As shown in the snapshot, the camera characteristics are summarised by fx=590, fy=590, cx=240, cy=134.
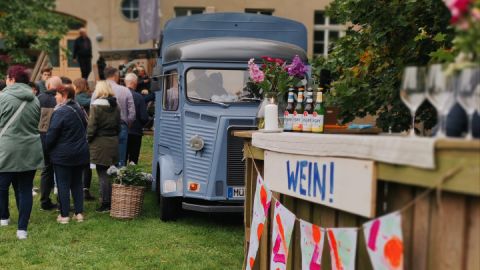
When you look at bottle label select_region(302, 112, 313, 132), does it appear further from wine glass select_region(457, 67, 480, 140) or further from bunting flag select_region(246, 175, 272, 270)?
wine glass select_region(457, 67, 480, 140)

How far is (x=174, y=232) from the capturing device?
707 centimetres

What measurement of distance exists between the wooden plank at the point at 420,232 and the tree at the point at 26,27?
16.0 metres

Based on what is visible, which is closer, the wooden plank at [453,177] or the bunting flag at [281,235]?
the wooden plank at [453,177]

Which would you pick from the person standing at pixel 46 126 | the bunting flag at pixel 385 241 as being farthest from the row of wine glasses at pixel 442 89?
the person standing at pixel 46 126

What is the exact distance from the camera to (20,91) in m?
6.41

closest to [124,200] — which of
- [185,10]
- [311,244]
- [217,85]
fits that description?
[217,85]

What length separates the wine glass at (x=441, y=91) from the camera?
2365 millimetres

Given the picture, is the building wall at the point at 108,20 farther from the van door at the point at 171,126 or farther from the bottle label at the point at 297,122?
the bottle label at the point at 297,122

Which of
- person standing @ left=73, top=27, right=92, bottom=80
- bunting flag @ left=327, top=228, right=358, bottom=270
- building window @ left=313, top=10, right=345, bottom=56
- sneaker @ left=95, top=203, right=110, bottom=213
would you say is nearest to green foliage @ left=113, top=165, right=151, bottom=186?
sneaker @ left=95, top=203, right=110, bottom=213

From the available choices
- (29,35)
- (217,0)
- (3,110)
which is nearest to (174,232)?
(3,110)

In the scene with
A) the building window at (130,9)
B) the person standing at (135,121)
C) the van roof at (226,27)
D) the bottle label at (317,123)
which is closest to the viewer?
the bottle label at (317,123)

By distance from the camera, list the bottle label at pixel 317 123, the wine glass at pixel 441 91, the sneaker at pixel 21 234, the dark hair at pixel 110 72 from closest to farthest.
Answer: the wine glass at pixel 441 91, the bottle label at pixel 317 123, the sneaker at pixel 21 234, the dark hair at pixel 110 72

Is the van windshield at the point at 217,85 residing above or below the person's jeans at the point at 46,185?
above

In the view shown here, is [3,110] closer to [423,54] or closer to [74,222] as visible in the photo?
[74,222]
